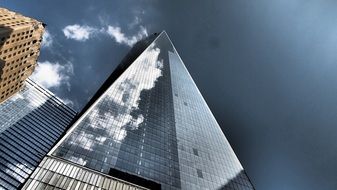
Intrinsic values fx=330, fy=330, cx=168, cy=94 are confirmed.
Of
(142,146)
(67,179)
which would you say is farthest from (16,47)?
(67,179)

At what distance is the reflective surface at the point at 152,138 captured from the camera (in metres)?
84.3

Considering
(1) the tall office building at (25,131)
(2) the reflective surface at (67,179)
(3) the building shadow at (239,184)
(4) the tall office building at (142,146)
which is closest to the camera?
(2) the reflective surface at (67,179)

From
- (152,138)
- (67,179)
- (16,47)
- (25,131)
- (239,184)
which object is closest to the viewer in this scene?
(67,179)

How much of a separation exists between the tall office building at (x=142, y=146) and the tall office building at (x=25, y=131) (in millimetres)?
44726

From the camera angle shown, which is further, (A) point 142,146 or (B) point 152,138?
(B) point 152,138

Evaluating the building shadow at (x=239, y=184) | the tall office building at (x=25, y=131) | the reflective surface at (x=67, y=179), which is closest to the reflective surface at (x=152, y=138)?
the building shadow at (x=239, y=184)

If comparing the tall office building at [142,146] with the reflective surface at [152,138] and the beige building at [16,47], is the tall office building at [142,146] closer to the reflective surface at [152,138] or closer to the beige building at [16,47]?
the reflective surface at [152,138]

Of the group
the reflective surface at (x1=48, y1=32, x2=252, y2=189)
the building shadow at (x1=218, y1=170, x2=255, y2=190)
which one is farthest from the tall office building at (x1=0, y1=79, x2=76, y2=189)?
the building shadow at (x1=218, y1=170, x2=255, y2=190)

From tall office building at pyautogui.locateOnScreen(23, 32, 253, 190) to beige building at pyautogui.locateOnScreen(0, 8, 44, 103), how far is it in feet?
105

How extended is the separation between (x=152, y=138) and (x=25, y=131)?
275 ft

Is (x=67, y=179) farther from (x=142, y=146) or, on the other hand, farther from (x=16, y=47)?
(x=16, y=47)

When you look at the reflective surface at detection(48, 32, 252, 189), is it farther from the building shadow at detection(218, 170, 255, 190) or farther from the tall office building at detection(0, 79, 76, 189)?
the tall office building at detection(0, 79, 76, 189)

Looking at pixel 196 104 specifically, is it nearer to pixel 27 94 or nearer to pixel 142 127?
pixel 142 127

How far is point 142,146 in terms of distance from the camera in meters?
98.3
